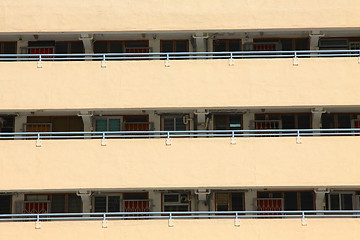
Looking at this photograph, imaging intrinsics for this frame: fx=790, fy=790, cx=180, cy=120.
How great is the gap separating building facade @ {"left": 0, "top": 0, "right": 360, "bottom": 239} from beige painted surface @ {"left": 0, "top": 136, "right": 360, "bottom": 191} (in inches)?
2.0

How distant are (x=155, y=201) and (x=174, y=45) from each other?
7.19 metres

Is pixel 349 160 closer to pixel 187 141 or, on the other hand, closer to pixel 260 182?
pixel 260 182

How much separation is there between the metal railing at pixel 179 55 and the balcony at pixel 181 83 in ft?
1.54

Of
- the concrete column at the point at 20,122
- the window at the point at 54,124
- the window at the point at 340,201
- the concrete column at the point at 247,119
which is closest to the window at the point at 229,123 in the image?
the concrete column at the point at 247,119

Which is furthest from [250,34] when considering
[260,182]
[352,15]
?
[260,182]

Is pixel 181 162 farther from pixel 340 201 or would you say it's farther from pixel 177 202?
pixel 340 201

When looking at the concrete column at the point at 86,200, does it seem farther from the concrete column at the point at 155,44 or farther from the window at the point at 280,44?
the window at the point at 280,44

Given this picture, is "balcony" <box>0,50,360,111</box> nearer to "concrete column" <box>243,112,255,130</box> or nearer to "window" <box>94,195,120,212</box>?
"concrete column" <box>243,112,255,130</box>

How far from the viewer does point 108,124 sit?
116 ft

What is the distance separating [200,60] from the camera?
33.7 m

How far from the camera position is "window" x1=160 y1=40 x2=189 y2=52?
3606cm

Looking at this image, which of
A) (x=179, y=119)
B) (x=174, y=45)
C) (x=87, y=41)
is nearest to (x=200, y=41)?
(x=174, y=45)

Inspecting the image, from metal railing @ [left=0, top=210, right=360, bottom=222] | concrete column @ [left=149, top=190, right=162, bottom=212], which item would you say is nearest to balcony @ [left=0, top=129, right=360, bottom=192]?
metal railing @ [left=0, top=210, right=360, bottom=222]

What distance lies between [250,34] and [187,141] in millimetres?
6225
